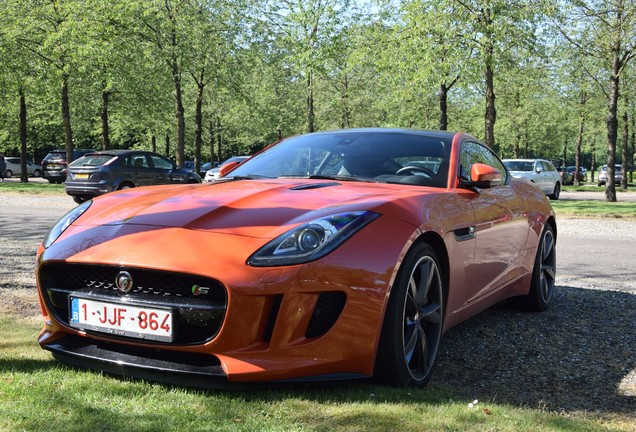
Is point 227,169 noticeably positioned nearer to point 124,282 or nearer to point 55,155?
point 124,282

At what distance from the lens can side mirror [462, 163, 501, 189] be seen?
4059mm

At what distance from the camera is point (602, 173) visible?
41.1m

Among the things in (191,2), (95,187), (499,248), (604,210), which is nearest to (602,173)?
(604,210)

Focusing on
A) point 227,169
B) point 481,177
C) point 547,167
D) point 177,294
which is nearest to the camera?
point 177,294

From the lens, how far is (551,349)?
427 centimetres

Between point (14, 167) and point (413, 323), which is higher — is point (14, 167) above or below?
above

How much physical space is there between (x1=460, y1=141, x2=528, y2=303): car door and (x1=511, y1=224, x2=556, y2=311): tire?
394mm

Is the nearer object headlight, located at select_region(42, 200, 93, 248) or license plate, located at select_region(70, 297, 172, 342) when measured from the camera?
license plate, located at select_region(70, 297, 172, 342)

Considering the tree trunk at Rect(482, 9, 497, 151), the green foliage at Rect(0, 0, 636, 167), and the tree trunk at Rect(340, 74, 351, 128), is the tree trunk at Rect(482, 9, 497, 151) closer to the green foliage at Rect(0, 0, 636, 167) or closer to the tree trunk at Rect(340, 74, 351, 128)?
the green foliage at Rect(0, 0, 636, 167)

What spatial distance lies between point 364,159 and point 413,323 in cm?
136

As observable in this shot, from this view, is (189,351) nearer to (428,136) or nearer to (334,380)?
(334,380)

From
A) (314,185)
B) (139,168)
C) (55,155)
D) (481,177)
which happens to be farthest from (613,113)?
(55,155)

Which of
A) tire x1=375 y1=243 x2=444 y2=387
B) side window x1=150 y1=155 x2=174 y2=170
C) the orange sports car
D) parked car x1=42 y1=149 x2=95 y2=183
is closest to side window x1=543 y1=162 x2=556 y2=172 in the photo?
side window x1=150 y1=155 x2=174 y2=170

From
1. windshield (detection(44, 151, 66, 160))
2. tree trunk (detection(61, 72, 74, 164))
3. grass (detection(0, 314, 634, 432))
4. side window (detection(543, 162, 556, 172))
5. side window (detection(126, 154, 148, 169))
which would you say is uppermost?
tree trunk (detection(61, 72, 74, 164))
